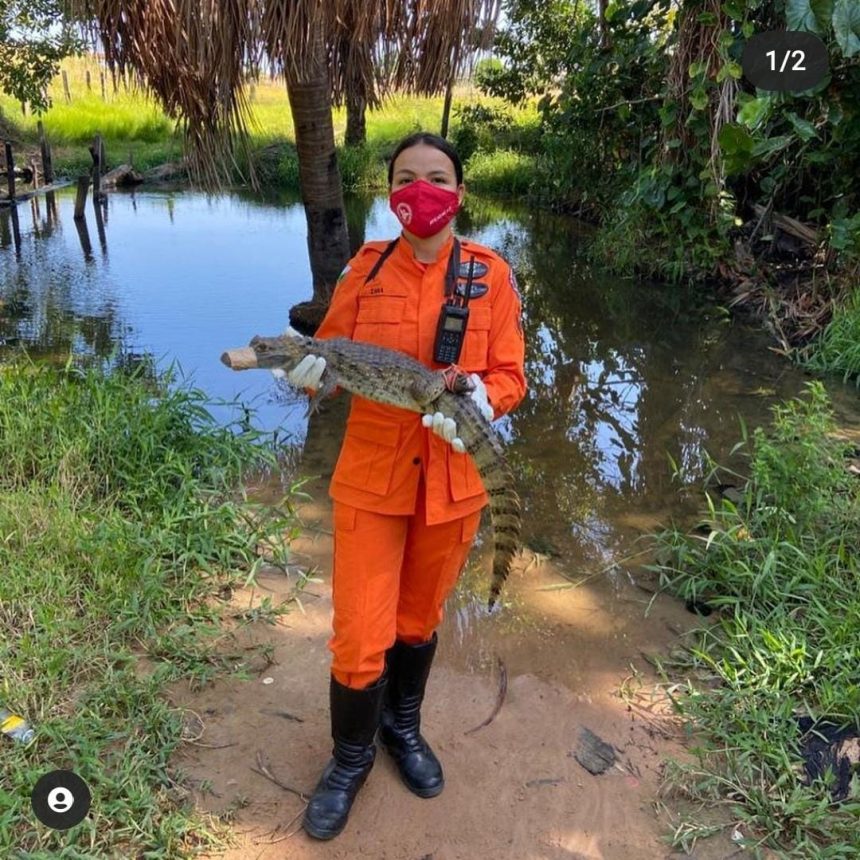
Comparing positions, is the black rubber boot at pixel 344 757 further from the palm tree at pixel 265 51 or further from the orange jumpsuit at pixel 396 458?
the palm tree at pixel 265 51

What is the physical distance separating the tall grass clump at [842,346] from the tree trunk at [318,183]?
4.52m

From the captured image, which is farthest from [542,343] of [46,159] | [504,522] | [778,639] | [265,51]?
[46,159]

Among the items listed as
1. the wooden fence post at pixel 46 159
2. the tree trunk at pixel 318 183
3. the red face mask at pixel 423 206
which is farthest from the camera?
the wooden fence post at pixel 46 159

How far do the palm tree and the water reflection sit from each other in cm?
202

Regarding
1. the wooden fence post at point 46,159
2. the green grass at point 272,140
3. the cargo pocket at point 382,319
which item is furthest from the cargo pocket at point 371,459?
the wooden fence post at point 46,159

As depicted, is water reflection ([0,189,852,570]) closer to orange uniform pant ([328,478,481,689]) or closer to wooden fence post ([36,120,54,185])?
orange uniform pant ([328,478,481,689])

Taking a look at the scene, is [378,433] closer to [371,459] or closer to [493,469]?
[371,459]

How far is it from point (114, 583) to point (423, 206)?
208 centimetres

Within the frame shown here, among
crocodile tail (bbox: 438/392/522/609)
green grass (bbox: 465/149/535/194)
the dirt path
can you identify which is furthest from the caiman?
green grass (bbox: 465/149/535/194)

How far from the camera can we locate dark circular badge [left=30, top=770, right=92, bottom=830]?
2221mm

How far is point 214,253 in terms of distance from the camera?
1158 cm

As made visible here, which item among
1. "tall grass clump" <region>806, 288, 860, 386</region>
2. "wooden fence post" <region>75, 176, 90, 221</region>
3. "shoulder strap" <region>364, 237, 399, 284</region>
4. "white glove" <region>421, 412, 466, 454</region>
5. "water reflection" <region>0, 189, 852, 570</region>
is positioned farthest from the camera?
"wooden fence post" <region>75, 176, 90, 221</region>

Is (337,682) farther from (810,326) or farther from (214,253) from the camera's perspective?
(214,253)

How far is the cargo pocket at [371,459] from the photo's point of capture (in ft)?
7.41
